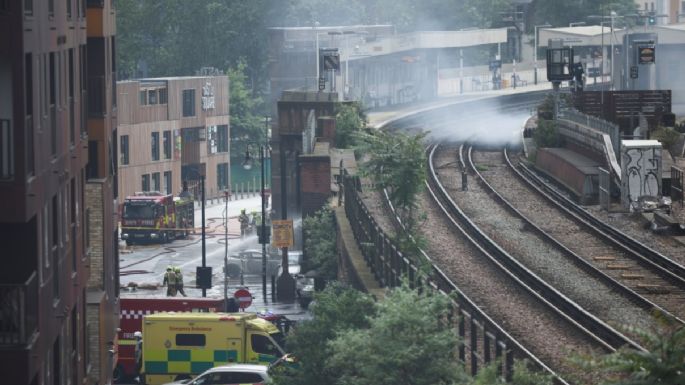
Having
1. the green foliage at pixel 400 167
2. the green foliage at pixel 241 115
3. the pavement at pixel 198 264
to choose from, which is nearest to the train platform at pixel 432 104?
the pavement at pixel 198 264

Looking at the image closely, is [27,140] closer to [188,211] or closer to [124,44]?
[188,211]

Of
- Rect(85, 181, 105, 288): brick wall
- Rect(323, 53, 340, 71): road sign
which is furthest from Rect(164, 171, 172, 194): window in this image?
Rect(85, 181, 105, 288): brick wall

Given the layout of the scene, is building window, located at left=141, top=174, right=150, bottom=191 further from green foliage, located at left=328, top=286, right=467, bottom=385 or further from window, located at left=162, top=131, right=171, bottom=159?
green foliage, located at left=328, top=286, right=467, bottom=385

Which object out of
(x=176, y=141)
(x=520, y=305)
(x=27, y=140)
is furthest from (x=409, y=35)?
(x=27, y=140)

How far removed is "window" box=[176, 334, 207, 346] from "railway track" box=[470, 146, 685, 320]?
9.45 m

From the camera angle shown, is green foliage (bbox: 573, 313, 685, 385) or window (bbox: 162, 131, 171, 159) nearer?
green foliage (bbox: 573, 313, 685, 385)

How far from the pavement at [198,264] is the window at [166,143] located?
216 inches

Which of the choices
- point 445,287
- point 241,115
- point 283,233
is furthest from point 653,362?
point 241,115

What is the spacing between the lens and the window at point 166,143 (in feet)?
352

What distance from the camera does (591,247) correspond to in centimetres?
4975

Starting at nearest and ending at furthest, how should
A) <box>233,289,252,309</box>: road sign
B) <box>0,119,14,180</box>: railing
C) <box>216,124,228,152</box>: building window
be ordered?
<box>0,119,14,180</box>: railing < <box>233,289,252,309</box>: road sign < <box>216,124,228,152</box>: building window

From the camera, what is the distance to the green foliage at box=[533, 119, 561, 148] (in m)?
74.0

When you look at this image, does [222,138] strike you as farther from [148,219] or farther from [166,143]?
[148,219]

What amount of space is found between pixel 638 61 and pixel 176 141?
1135 inches
